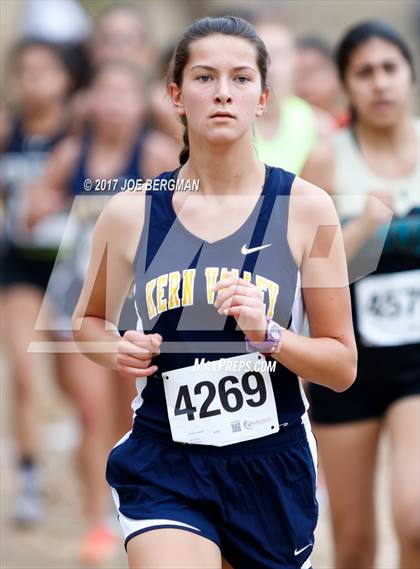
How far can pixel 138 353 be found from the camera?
3256mm

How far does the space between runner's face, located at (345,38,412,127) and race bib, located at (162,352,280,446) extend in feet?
5.58

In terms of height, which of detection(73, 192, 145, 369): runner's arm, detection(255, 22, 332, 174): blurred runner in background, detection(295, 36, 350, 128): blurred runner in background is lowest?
detection(73, 192, 145, 369): runner's arm

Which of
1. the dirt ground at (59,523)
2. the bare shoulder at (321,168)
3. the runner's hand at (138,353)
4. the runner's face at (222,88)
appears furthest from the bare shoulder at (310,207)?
the dirt ground at (59,523)

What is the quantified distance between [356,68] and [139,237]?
5.74ft

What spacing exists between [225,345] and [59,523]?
3638 millimetres

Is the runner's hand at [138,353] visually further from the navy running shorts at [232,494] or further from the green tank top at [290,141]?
the green tank top at [290,141]

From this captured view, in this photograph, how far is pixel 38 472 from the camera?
22.5 feet

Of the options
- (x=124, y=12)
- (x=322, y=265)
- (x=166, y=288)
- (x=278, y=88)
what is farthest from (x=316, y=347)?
(x=124, y=12)

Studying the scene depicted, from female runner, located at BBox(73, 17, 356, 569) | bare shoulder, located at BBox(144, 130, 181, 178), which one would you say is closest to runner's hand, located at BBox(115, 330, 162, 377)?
female runner, located at BBox(73, 17, 356, 569)

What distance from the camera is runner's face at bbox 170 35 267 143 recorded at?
3.35m

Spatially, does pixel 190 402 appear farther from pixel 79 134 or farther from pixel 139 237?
pixel 79 134

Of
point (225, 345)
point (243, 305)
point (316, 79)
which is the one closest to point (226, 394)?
point (225, 345)

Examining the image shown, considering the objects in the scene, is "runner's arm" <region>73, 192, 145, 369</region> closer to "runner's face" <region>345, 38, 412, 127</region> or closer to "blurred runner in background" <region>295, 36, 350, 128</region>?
"runner's face" <region>345, 38, 412, 127</region>

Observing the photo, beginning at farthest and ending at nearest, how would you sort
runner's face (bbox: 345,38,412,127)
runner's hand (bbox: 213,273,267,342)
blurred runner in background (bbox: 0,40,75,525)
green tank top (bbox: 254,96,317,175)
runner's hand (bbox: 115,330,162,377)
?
blurred runner in background (bbox: 0,40,75,525)
green tank top (bbox: 254,96,317,175)
runner's face (bbox: 345,38,412,127)
runner's hand (bbox: 115,330,162,377)
runner's hand (bbox: 213,273,267,342)
